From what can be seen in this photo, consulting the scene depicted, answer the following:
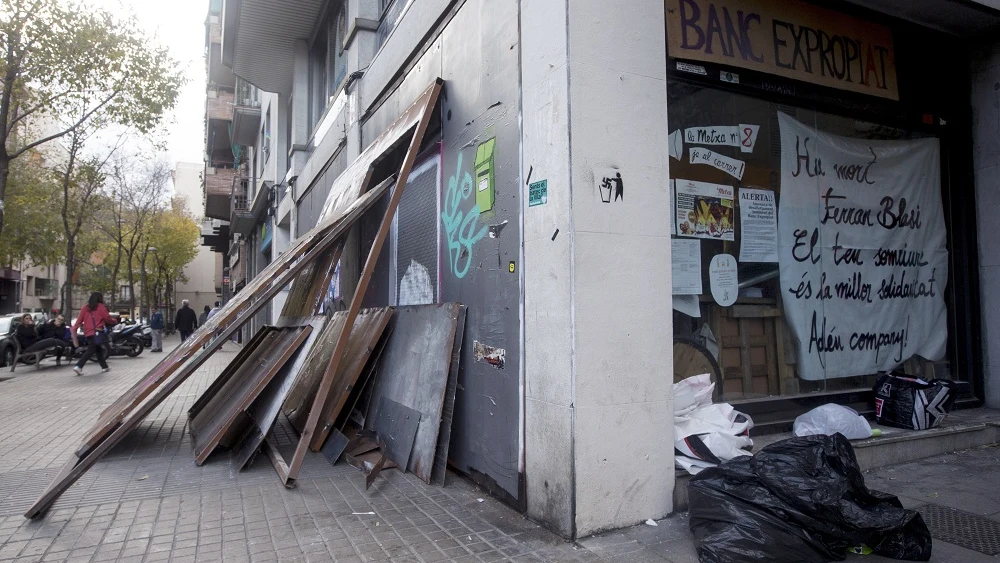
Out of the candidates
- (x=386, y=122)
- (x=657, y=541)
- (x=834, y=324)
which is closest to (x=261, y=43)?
(x=386, y=122)

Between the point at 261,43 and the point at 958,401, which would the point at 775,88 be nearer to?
the point at 958,401

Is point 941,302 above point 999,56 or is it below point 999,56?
below

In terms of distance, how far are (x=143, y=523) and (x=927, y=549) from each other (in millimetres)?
4573

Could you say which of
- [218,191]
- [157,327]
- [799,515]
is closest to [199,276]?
[218,191]

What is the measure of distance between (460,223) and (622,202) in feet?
5.82

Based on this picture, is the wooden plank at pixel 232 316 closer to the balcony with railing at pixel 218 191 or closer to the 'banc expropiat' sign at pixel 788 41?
the 'banc expropiat' sign at pixel 788 41

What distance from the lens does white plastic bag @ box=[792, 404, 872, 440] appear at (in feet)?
15.9

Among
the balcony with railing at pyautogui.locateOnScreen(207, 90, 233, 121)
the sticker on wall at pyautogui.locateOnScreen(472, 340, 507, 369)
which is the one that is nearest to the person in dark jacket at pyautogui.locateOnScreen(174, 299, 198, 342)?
the balcony with railing at pyautogui.locateOnScreen(207, 90, 233, 121)

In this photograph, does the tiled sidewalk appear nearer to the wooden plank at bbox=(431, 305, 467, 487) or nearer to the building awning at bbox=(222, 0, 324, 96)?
the wooden plank at bbox=(431, 305, 467, 487)

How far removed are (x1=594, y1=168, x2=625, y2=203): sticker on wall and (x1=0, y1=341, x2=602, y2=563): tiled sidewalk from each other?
204cm

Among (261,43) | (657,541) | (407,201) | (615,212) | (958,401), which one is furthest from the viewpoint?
(261,43)

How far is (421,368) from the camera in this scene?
204 inches

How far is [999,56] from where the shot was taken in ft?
20.9

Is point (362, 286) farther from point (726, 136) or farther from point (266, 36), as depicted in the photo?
point (266, 36)
